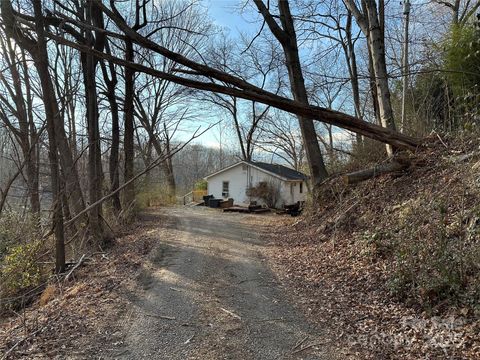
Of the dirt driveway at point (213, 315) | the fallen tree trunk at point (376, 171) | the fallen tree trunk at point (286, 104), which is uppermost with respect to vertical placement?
the fallen tree trunk at point (286, 104)

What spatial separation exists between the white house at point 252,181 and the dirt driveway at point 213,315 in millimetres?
21119

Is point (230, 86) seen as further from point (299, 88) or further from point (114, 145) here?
point (114, 145)

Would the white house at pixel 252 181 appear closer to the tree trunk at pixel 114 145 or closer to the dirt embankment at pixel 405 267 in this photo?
the tree trunk at pixel 114 145

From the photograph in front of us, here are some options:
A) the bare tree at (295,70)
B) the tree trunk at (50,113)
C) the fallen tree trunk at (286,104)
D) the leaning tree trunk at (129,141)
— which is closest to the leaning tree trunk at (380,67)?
the fallen tree trunk at (286,104)

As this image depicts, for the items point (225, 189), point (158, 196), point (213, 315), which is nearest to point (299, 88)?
point (213, 315)

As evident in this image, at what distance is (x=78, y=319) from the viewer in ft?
16.1

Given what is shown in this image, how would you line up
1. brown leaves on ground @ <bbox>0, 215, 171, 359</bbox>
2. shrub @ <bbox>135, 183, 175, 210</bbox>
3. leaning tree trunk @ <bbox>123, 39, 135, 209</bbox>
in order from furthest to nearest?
shrub @ <bbox>135, 183, 175, 210</bbox> → leaning tree trunk @ <bbox>123, 39, 135, 209</bbox> → brown leaves on ground @ <bbox>0, 215, 171, 359</bbox>

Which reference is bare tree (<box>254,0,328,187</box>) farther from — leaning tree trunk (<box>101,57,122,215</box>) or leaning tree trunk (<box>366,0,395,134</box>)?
leaning tree trunk (<box>101,57,122,215</box>)

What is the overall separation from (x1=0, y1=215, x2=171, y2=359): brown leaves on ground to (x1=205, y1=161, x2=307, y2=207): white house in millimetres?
21655

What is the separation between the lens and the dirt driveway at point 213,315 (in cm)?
398

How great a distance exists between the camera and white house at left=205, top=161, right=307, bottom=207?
29141mm

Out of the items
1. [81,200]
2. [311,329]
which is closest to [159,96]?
[81,200]

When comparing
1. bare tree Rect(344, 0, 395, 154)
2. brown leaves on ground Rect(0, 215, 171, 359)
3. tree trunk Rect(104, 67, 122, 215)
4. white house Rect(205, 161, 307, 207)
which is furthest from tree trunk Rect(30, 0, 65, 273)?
white house Rect(205, 161, 307, 207)

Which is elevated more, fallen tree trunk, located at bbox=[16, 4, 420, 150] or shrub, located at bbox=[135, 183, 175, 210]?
fallen tree trunk, located at bbox=[16, 4, 420, 150]
